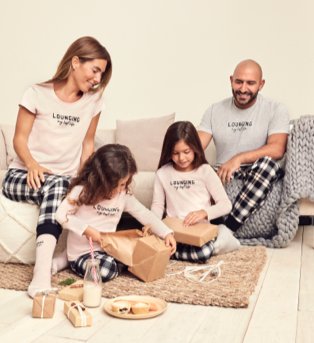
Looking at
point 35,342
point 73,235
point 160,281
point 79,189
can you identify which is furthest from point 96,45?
point 35,342

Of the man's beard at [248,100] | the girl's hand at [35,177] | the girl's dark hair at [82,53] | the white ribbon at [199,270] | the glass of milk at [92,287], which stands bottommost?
the white ribbon at [199,270]

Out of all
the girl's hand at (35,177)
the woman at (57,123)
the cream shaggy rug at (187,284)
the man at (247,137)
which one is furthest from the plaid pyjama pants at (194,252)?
the girl's hand at (35,177)

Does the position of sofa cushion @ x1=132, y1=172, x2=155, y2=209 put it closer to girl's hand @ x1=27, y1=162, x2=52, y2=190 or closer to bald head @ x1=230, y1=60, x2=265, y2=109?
bald head @ x1=230, y1=60, x2=265, y2=109

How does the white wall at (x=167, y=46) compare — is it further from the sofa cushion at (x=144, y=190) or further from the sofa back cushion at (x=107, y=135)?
the sofa cushion at (x=144, y=190)

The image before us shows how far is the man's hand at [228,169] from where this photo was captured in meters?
2.96

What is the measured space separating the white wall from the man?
2.14 feet

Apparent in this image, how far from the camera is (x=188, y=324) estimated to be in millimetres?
1752

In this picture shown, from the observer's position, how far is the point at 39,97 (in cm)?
246

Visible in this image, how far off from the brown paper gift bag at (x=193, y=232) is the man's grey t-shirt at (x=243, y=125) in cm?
70

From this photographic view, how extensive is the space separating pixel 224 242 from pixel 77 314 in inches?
43.4

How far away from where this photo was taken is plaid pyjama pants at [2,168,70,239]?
7.17ft

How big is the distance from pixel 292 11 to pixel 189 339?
2.69m

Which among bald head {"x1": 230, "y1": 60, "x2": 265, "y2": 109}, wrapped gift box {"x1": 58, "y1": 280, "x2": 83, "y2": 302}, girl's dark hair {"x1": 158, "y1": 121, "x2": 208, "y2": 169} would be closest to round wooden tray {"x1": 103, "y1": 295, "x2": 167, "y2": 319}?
wrapped gift box {"x1": 58, "y1": 280, "x2": 83, "y2": 302}

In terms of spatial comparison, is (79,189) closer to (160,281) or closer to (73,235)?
(73,235)
